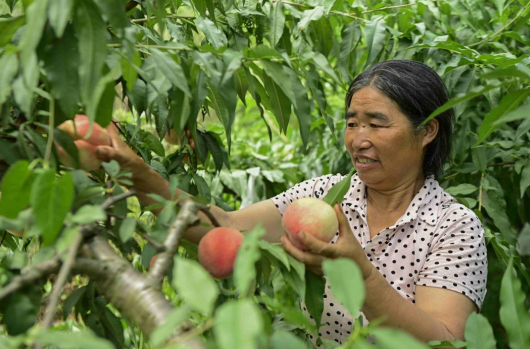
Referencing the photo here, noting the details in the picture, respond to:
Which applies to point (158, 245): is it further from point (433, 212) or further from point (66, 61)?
point (433, 212)

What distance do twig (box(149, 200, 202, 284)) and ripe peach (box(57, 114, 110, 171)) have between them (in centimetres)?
21

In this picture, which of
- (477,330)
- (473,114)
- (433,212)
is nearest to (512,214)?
(473,114)

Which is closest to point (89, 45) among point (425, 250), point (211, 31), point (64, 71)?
point (64, 71)

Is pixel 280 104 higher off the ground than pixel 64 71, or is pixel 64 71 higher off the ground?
pixel 64 71

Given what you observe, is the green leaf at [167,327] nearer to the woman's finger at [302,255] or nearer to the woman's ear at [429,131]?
the woman's finger at [302,255]

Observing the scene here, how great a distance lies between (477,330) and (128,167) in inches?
24.3

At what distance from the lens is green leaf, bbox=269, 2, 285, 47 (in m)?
1.59

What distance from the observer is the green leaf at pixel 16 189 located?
29.4 inches

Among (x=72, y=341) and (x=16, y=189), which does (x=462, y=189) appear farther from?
(x=72, y=341)

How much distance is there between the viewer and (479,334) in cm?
81

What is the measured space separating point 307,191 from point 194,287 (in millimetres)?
1159

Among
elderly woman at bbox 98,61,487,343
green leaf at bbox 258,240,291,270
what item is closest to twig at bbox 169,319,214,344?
green leaf at bbox 258,240,291,270

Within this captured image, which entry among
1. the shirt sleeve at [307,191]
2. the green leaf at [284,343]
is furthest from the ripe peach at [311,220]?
the shirt sleeve at [307,191]

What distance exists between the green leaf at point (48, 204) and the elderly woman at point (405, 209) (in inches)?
24.7
